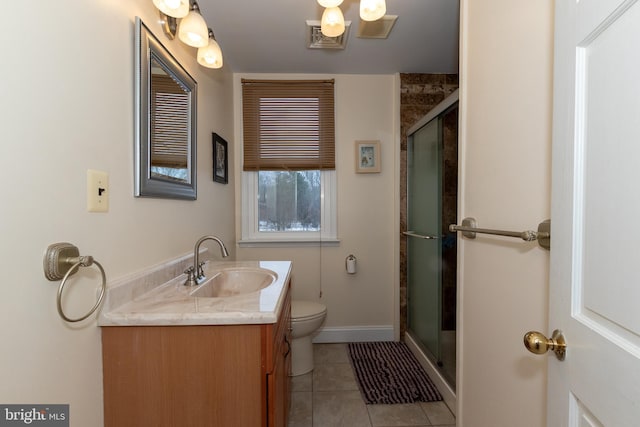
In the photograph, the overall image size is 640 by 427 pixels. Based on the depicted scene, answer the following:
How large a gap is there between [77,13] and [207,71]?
105cm

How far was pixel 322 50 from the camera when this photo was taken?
2.04 metres

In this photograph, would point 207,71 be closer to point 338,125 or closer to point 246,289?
point 338,125

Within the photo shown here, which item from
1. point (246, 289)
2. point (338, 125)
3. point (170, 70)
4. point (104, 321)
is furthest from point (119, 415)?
point (338, 125)

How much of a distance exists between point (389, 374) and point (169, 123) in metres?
2.01

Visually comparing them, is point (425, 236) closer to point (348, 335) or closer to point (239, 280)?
point (348, 335)

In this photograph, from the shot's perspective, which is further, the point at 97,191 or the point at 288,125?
the point at 288,125

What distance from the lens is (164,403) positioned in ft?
2.83

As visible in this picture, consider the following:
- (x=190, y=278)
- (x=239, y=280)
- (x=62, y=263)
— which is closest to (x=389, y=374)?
(x=239, y=280)

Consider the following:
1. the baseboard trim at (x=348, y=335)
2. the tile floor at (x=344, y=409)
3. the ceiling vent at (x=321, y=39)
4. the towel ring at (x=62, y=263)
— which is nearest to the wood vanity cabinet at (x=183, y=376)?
the towel ring at (x=62, y=263)

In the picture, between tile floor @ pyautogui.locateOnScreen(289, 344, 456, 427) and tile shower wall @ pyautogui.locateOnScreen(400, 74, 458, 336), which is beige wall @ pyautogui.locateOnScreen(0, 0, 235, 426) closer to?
tile floor @ pyautogui.locateOnScreen(289, 344, 456, 427)

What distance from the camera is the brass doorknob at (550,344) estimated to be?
1.94ft

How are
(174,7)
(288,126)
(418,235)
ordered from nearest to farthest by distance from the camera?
(174,7) → (418,235) → (288,126)

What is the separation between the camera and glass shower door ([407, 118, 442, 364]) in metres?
1.96

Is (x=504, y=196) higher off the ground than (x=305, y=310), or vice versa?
(x=504, y=196)
